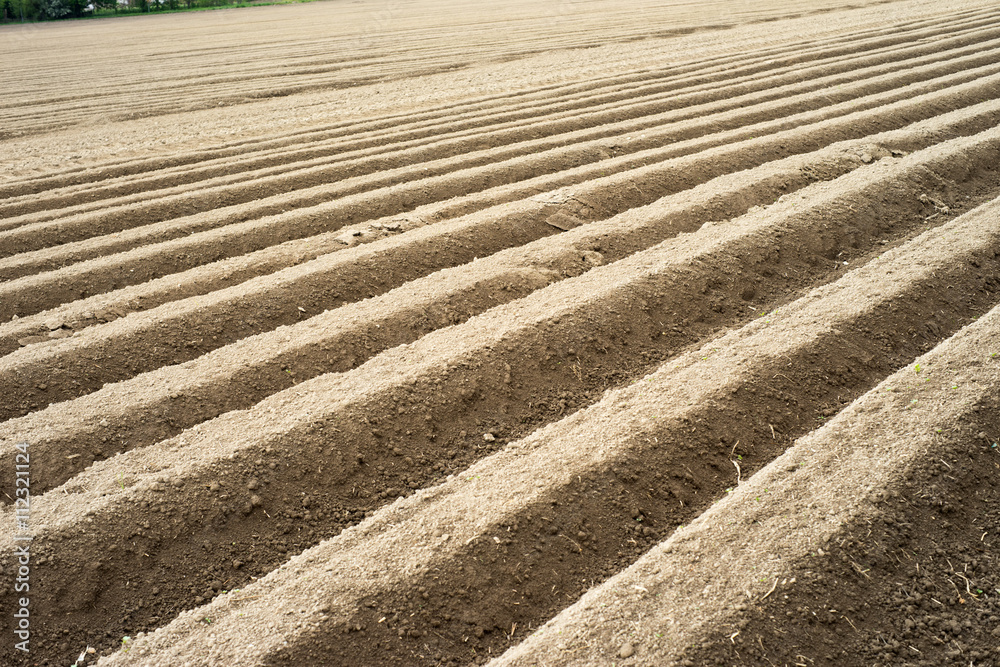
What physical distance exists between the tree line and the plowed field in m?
27.5

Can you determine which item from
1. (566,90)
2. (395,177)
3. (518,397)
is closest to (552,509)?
(518,397)

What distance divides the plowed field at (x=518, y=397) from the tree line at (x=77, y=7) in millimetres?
27522

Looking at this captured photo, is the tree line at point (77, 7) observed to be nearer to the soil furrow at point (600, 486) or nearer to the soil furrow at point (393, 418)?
the soil furrow at point (393, 418)

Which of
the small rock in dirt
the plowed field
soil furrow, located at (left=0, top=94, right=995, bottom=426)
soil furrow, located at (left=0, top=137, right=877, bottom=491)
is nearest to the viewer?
the plowed field

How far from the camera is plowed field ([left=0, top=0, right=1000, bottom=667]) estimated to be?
2.31 meters

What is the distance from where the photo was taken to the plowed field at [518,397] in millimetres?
2307

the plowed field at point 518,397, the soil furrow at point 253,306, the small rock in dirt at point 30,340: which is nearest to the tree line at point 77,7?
the plowed field at point 518,397

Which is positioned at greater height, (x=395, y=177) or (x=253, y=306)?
(x=395, y=177)

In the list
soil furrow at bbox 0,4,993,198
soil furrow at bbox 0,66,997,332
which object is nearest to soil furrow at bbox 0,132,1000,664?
soil furrow at bbox 0,66,997,332

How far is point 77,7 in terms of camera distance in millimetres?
28969

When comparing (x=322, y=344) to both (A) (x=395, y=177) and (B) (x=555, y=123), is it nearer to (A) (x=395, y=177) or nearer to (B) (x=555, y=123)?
(A) (x=395, y=177)

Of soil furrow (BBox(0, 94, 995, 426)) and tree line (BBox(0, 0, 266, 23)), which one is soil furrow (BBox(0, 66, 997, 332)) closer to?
soil furrow (BBox(0, 94, 995, 426))

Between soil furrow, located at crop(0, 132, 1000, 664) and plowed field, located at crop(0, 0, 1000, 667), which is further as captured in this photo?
soil furrow, located at crop(0, 132, 1000, 664)

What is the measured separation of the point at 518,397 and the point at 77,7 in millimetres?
34303
